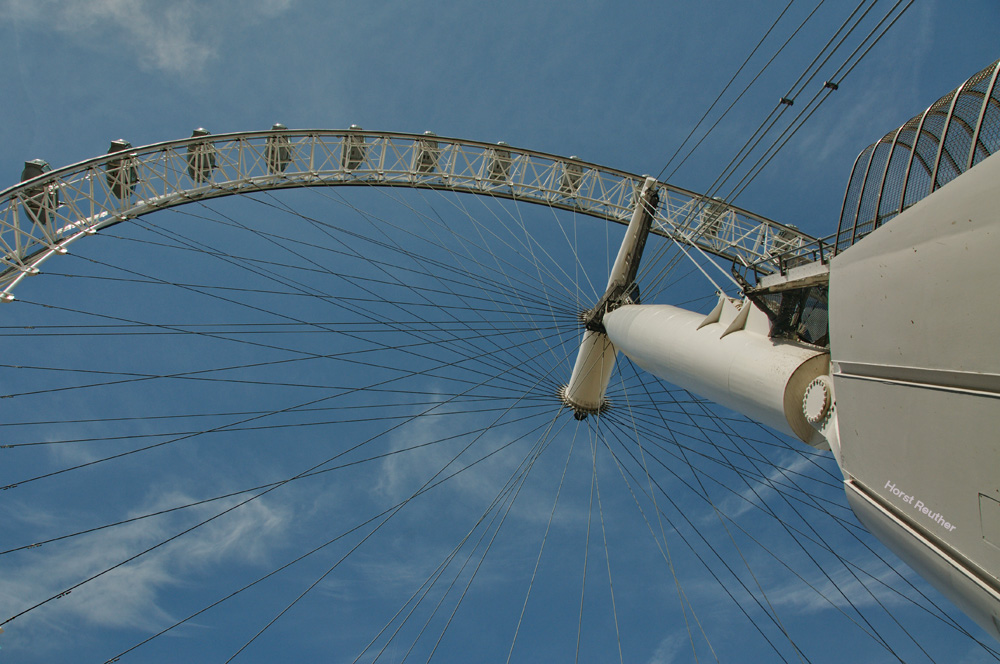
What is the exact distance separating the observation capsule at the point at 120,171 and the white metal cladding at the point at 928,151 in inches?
746

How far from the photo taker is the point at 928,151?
6.07m

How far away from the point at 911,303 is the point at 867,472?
1.47 meters

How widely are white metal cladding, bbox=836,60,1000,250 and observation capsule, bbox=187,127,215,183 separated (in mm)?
18526

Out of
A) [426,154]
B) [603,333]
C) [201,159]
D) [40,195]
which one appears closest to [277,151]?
[201,159]

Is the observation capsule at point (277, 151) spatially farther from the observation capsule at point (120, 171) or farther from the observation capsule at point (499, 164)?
the observation capsule at point (499, 164)

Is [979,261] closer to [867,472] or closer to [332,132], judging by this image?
[867,472]

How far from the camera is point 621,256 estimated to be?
1720 centimetres

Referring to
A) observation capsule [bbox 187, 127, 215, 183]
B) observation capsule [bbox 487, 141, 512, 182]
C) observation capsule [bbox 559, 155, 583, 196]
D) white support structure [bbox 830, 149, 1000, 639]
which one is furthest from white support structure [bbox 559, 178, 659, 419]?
observation capsule [bbox 187, 127, 215, 183]

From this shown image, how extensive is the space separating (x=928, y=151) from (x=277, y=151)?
18.8 meters

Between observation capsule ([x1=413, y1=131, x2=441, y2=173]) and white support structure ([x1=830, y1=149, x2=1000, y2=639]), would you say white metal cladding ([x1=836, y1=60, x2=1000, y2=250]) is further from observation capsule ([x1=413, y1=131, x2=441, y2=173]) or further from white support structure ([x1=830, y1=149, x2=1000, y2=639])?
observation capsule ([x1=413, y1=131, x2=441, y2=173])

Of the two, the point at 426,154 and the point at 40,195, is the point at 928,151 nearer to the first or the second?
the point at 426,154

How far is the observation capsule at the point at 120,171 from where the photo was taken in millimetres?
16797

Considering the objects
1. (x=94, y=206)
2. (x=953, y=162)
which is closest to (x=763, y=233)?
(x=953, y=162)

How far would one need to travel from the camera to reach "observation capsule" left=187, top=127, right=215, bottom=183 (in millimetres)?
18203
